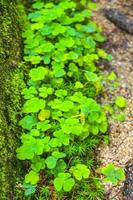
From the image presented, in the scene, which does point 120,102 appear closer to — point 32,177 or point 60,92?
point 60,92

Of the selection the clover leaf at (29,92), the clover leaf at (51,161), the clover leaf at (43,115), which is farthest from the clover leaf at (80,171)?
the clover leaf at (29,92)

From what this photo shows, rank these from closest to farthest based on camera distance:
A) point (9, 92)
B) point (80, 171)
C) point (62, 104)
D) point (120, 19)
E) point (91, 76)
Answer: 1. point (80, 171)
2. point (9, 92)
3. point (62, 104)
4. point (91, 76)
5. point (120, 19)

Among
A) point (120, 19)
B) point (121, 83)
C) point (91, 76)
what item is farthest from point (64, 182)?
point (120, 19)

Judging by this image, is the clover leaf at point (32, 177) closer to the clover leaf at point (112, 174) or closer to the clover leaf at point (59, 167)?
the clover leaf at point (59, 167)

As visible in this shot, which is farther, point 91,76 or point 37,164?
point 91,76

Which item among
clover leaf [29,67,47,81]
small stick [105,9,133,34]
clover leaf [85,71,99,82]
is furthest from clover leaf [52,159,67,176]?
small stick [105,9,133,34]

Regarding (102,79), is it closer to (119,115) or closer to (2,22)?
(119,115)
